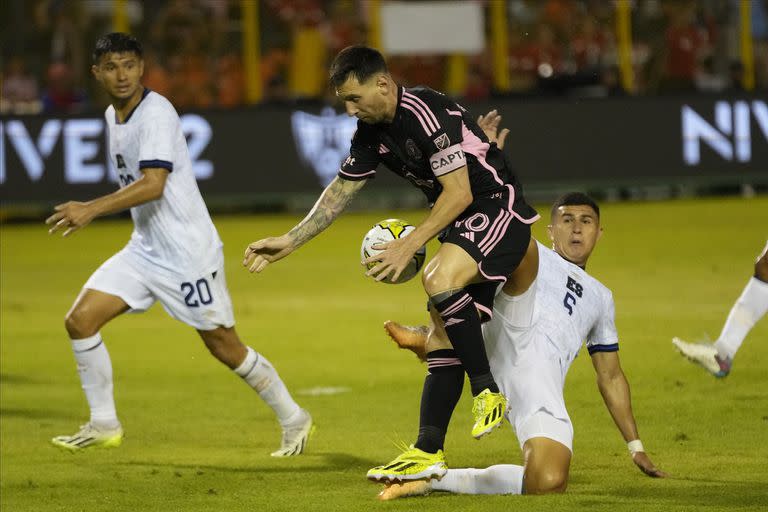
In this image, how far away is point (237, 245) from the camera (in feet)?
56.9

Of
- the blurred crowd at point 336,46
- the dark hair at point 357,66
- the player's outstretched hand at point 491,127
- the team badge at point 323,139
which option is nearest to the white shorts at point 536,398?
the player's outstretched hand at point 491,127

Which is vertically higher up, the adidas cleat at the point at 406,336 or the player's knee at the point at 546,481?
the adidas cleat at the point at 406,336

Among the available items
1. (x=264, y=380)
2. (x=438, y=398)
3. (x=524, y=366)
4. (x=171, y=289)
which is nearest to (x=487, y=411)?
(x=438, y=398)

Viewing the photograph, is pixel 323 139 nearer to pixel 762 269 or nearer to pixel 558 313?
pixel 762 269

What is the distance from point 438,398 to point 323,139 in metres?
13.5

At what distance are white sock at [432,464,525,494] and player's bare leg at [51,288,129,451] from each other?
236cm

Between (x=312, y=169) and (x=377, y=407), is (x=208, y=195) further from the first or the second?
(x=377, y=407)

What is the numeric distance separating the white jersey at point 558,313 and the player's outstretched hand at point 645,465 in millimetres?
524

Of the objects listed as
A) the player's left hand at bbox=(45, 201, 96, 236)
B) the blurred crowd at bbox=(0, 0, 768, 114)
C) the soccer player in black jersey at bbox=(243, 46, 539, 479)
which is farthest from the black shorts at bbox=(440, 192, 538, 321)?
the blurred crowd at bbox=(0, 0, 768, 114)

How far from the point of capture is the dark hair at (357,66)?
6.23m

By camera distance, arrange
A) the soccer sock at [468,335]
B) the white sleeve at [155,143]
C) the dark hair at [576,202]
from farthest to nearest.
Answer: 1. the white sleeve at [155,143]
2. the dark hair at [576,202]
3. the soccer sock at [468,335]

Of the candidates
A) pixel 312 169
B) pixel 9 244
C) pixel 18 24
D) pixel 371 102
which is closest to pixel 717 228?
pixel 312 169

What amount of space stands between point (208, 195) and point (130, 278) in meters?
11.8

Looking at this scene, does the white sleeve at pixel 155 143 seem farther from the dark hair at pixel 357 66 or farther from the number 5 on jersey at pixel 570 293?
the number 5 on jersey at pixel 570 293
